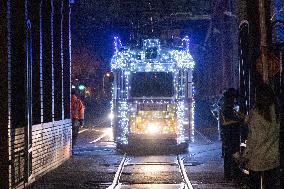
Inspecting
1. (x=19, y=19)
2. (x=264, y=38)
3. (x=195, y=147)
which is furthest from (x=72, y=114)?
(x=264, y=38)

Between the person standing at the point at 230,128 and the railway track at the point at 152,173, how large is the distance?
1.02 metres

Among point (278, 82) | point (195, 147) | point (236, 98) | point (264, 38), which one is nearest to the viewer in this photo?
point (264, 38)

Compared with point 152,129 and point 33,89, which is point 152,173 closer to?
point 33,89

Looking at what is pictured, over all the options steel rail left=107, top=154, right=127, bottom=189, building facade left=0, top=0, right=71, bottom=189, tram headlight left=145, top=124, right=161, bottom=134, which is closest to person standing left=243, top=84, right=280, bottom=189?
building facade left=0, top=0, right=71, bottom=189

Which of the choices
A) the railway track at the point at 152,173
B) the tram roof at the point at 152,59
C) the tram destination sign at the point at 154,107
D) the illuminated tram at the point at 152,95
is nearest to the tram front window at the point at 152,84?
the illuminated tram at the point at 152,95

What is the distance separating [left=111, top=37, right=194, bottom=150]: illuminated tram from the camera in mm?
20391

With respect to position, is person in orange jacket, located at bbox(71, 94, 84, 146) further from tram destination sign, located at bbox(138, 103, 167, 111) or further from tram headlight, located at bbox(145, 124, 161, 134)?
tram headlight, located at bbox(145, 124, 161, 134)

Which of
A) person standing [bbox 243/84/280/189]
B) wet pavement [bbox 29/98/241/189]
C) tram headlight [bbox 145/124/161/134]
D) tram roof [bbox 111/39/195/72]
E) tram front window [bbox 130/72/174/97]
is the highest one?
tram roof [bbox 111/39/195/72]

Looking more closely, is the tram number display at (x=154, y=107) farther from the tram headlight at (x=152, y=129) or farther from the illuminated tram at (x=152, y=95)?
the tram headlight at (x=152, y=129)

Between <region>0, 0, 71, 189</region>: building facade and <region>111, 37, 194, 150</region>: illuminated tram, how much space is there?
217 centimetres

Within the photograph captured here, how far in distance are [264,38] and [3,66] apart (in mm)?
5332

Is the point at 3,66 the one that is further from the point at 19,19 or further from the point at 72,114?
the point at 72,114

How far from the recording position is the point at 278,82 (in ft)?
32.9

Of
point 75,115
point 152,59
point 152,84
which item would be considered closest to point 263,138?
point 152,84
